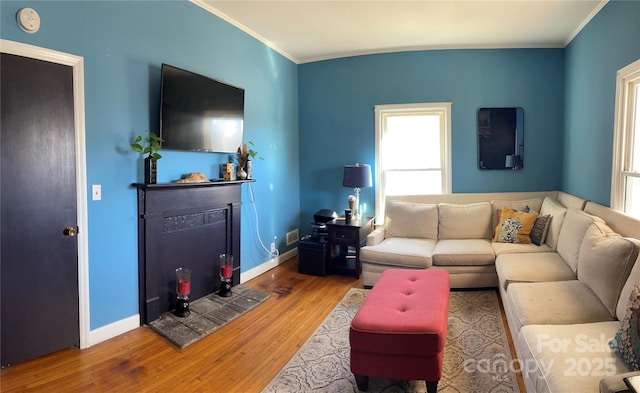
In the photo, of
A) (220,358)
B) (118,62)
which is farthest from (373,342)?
(118,62)

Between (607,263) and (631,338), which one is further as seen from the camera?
(607,263)

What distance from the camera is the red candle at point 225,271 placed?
11.6 feet

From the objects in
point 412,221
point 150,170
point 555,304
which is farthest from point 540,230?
point 150,170

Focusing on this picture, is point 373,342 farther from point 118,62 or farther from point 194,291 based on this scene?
point 118,62

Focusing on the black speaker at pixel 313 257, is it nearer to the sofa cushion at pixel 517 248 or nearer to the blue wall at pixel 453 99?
the blue wall at pixel 453 99

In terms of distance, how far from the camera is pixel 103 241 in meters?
2.71

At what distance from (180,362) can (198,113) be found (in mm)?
2019

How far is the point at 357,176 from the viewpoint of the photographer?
463 cm

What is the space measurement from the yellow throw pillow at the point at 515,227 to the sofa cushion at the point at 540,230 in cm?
3

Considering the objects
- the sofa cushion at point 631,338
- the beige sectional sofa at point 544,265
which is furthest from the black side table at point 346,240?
the sofa cushion at point 631,338

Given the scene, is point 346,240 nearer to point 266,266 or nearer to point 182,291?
point 266,266

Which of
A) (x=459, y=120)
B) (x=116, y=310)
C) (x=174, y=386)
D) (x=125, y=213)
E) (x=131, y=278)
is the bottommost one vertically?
(x=174, y=386)

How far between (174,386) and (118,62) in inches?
89.1

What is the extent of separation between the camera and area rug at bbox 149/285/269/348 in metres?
2.80
